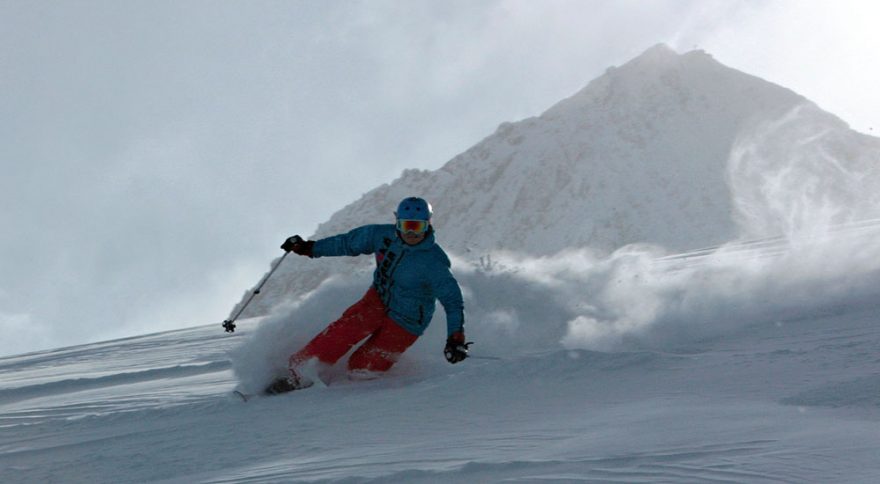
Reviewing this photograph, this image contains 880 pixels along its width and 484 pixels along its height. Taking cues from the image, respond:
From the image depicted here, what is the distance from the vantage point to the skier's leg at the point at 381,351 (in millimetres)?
6121

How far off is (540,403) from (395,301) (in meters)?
2.51

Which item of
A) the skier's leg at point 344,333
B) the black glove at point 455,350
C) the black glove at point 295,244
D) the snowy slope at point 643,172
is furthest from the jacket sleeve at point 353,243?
the snowy slope at point 643,172

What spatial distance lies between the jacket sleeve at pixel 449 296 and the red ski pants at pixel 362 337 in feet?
1.45

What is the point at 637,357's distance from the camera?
479 cm

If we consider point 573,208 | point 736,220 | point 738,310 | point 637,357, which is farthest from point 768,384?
point 573,208

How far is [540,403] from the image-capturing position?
4035 millimetres

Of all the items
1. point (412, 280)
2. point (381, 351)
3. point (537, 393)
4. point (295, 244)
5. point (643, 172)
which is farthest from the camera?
point (643, 172)

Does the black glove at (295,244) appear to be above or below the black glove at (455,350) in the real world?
above

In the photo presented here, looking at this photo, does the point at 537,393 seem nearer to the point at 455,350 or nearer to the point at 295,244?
the point at 455,350

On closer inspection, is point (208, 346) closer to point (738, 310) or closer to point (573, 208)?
point (738, 310)

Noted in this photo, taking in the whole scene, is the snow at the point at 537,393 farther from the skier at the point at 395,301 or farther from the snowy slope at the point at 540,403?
the skier at the point at 395,301

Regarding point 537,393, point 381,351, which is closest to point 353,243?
point 381,351

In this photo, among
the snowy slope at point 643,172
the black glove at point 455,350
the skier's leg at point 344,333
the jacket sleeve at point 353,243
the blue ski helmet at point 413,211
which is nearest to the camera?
the black glove at point 455,350

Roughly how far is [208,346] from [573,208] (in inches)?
3340
